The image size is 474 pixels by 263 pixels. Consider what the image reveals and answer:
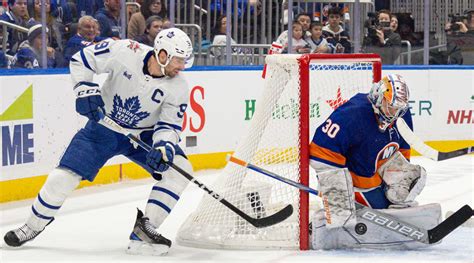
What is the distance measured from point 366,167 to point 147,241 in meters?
1.01

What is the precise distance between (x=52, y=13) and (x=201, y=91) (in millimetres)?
1656

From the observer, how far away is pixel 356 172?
5219 millimetres

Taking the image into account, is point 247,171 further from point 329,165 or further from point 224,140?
point 224,140

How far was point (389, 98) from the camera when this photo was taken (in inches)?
197

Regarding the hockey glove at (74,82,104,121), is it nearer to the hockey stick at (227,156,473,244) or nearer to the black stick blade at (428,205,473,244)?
the hockey stick at (227,156,473,244)

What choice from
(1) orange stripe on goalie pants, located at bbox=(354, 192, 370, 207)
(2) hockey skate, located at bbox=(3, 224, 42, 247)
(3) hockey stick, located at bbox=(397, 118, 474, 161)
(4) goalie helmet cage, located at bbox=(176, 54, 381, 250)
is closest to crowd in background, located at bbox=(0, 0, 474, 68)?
(4) goalie helmet cage, located at bbox=(176, 54, 381, 250)

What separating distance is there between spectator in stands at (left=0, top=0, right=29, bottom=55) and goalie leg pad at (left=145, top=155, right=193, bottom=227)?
208 centimetres

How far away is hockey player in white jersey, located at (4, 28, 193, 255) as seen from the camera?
5047 millimetres

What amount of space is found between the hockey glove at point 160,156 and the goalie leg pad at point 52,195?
1.25 feet

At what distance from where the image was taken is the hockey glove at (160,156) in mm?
4969

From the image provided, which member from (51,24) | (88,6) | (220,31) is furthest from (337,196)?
(220,31)

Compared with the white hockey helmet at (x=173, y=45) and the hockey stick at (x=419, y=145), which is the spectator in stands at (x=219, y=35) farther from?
the white hockey helmet at (x=173, y=45)

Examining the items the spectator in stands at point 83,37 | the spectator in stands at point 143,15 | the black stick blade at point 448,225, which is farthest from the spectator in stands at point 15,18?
the black stick blade at point 448,225

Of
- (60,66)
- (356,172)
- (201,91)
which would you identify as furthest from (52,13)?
(356,172)
